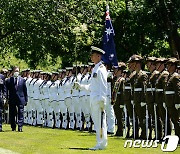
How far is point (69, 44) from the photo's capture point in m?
36.2

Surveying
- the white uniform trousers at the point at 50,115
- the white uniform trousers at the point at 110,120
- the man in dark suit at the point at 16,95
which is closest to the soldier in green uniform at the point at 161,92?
the white uniform trousers at the point at 110,120

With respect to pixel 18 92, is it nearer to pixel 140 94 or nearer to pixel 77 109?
pixel 77 109

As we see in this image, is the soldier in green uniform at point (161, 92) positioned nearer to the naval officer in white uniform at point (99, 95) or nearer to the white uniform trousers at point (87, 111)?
the naval officer in white uniform at point (99, 95)

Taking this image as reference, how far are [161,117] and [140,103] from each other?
2.62 feet

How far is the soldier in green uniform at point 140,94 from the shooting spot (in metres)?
16.9

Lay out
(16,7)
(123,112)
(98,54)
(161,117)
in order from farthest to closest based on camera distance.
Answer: (16,7)
(123,112)
(161,117)
(98,54)

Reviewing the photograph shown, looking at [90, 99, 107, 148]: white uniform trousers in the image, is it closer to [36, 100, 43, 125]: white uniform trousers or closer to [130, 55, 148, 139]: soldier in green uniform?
[130, 55, 148, 139]: soldier in green uniform

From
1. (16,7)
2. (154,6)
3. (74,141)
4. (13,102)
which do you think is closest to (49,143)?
(74,141)

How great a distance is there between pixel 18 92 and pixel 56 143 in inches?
171

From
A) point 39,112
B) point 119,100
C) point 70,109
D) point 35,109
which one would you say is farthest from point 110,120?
point 35,109

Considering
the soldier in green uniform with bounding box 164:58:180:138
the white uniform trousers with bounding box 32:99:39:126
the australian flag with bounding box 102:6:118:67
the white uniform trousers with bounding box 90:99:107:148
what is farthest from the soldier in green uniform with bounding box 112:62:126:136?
the white uniform trousers with bounding box 32:99:39:126

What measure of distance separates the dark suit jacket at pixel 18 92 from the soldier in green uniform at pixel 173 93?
6168 mm

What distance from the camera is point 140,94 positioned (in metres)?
17.0

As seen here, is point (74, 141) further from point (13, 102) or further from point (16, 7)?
point (16, 7)
